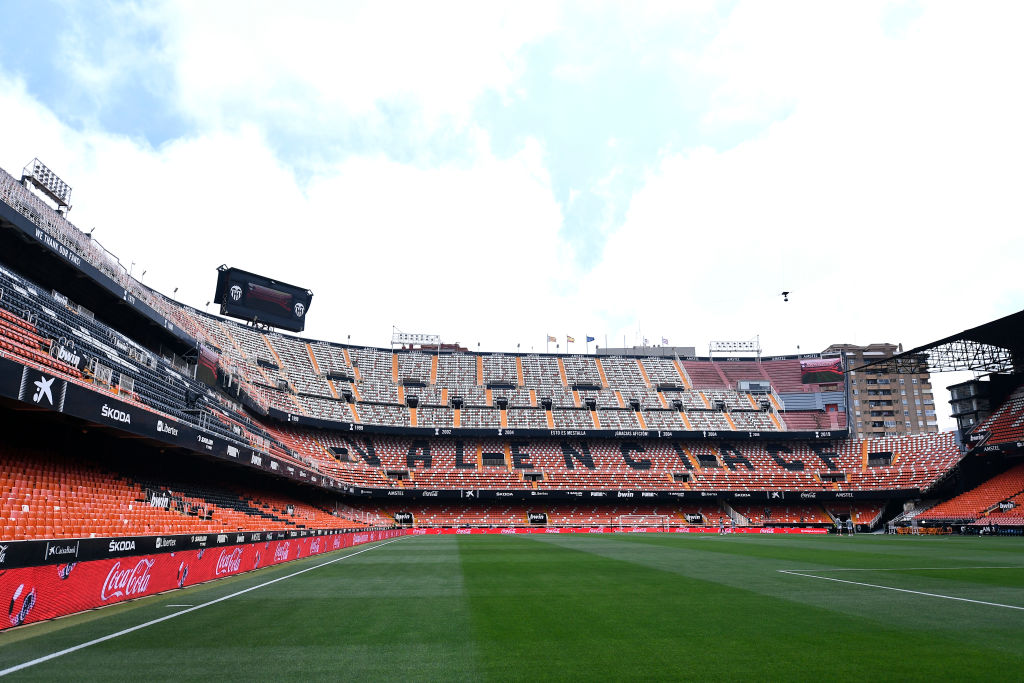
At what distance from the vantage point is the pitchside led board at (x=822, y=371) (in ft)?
250

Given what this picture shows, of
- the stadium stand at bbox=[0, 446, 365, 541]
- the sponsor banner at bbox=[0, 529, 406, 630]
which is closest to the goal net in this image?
the stadium stand at bbox=[0, 446, 365, 541]

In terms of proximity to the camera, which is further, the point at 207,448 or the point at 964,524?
the point at 964,524

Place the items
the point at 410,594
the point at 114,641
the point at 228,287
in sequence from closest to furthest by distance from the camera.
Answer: the point at 114,641 → the point at 410,594 → the point at 228,287

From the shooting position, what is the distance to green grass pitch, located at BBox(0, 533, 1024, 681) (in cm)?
675

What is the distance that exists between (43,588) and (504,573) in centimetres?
1140

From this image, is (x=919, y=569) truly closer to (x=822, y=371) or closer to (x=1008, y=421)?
(x=1008, y=421)

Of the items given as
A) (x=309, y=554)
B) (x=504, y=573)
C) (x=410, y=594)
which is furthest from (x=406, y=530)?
(x=410, y=594)

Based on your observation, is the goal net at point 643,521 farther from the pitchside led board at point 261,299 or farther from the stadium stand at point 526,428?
the pitchside led board at point 261,299

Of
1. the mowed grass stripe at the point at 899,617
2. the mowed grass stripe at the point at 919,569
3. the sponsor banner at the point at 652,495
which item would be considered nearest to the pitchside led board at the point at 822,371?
the sponsor banner at the point at 652,495

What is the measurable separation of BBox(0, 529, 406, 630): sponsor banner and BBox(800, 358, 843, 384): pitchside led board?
2923 inches

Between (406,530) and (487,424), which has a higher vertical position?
(487,424)

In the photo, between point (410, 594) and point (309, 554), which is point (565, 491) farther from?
point (410, 594)

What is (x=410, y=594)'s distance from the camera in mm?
13492

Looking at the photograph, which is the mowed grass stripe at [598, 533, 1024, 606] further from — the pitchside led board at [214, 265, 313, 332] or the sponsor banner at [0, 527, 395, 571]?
the pitchside led board at [214, 265, 313, 332]
